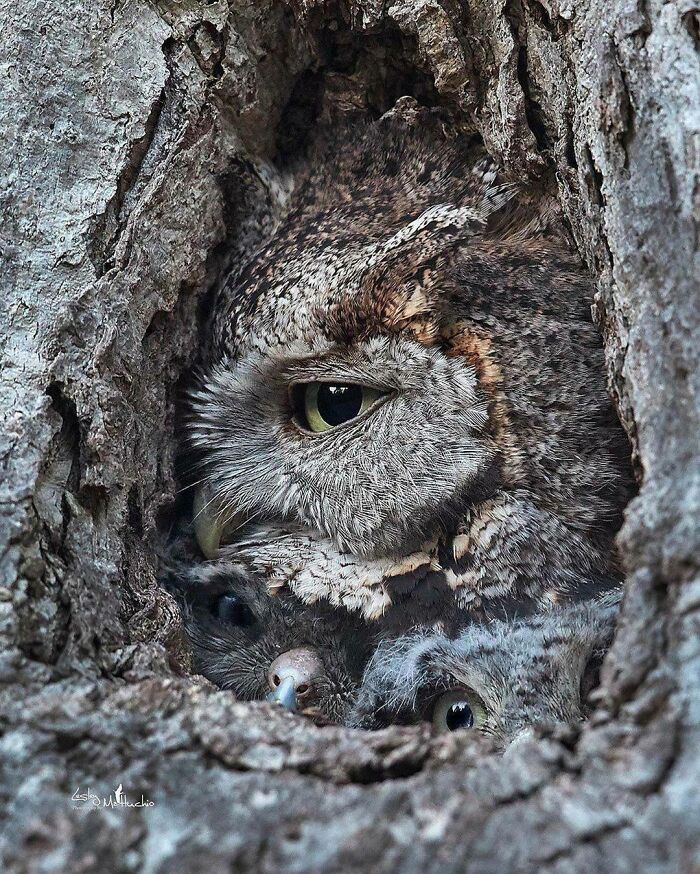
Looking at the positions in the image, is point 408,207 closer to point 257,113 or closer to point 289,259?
point 289,259

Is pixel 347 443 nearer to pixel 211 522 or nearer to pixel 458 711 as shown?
pixel 211 522

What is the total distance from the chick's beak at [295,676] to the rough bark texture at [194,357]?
0.27 m

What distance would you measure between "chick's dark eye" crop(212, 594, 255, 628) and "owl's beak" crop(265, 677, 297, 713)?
26cm

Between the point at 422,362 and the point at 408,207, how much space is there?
1.22 ft

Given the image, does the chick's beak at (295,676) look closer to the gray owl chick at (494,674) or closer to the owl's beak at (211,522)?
the gray owl chick at (494,674)

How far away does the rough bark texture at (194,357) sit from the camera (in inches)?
32.9

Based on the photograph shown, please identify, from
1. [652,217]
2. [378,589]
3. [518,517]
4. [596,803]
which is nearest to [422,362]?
[518,517]

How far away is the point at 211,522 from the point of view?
73.7 inches

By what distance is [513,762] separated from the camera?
0.88 m

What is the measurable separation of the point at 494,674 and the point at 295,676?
0.36 metres

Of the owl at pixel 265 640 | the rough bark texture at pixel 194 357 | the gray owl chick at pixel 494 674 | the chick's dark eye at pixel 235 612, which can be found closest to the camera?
the rough bark texture at pixel 194 357
